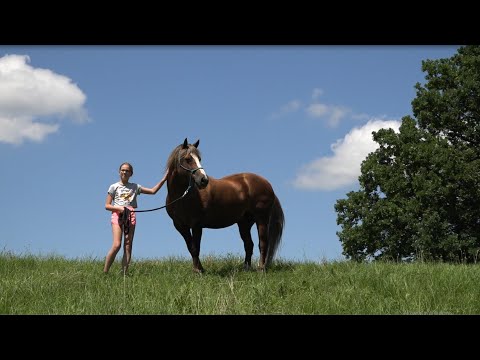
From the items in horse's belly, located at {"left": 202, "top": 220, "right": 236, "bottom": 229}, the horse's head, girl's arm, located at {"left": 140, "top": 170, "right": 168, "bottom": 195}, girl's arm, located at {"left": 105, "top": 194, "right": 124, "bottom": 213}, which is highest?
the horse's head

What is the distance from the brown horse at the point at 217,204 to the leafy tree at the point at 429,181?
8.71 meters

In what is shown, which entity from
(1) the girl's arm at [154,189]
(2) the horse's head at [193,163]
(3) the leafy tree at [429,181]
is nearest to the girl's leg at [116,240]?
(1) the girl's arm at [154,189]

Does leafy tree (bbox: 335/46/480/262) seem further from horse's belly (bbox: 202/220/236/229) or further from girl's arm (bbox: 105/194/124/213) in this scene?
girl's arm (bbox: 105/194/124/213)

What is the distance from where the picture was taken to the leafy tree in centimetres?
1786

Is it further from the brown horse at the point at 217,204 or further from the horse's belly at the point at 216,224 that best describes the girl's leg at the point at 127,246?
the horse's belly at the point at 216,224

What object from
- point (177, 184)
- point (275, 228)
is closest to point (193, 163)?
point (177, 184)

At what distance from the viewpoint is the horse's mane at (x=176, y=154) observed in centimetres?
875

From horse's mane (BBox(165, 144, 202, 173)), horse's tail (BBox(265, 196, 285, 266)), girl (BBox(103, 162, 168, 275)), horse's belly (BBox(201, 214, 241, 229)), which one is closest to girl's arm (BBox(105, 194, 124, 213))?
girl (BBox(103, 162, 168, 275))

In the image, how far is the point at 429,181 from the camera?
17.9 metres

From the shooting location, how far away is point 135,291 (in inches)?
310

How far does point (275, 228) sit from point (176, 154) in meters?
3.44
